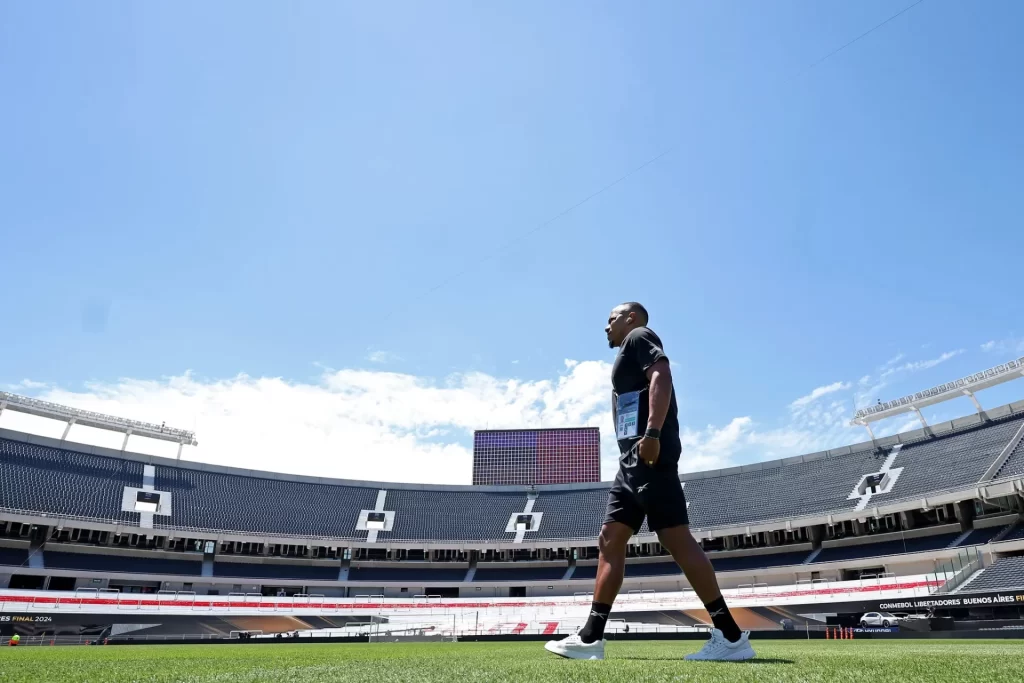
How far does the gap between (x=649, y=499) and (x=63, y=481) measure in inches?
1803

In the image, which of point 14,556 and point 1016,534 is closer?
point 1016,534

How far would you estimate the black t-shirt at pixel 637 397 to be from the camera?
13.9 ft

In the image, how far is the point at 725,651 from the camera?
3658 mm

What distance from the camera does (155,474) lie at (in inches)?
1688

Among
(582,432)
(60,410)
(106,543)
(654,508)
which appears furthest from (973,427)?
(60,410)

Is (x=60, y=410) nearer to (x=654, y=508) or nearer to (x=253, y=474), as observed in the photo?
(x=253, y=474)

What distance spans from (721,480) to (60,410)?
4885cm

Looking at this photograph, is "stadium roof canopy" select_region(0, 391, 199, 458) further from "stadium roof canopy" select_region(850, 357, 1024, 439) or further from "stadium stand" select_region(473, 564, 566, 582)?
"stadium roof canopy" select_region(850, 357, 1024, 439)

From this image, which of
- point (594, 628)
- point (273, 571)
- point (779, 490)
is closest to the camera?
point (594, 628)

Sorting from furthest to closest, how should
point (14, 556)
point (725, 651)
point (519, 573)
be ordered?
point (519, 573)
point (14, 556)
point (725, 651)

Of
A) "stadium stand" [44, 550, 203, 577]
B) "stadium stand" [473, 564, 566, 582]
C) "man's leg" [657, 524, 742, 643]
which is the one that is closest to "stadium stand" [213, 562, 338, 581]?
"stadium stand" [44, 550, 203, 577]

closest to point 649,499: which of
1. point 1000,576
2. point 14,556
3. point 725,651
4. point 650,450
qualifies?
point 650,450

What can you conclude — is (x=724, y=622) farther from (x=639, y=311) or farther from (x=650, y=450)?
(x=639, y=311)

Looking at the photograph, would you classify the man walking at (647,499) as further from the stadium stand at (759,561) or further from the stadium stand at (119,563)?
the stadium stand at (119,563)
